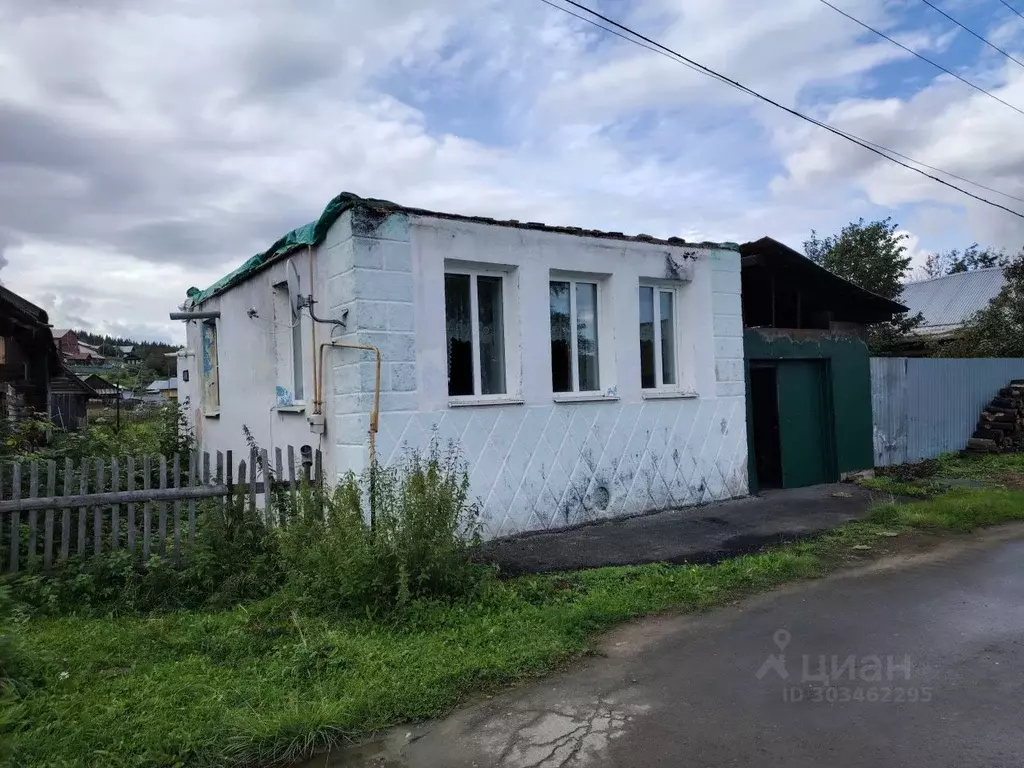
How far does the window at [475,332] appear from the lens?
7.65 metres

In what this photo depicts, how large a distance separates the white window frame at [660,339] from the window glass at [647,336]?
0.04 m

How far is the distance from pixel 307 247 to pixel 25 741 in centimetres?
532

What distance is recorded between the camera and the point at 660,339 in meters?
9.34

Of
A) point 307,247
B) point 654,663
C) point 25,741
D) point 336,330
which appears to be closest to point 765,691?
point 654,663

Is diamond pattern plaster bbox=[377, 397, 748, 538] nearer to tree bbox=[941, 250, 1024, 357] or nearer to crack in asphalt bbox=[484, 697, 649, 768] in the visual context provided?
crack in asphalt bbox=[484, 697, 649, 768]

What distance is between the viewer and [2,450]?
23.6 ft

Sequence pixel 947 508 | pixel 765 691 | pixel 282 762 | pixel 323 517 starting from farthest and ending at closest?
pixel 947 508, pixel 323 517, pixel 765 691, pixel 282 762

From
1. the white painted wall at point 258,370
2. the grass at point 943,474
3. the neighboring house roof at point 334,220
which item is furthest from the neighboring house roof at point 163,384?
the grass at point 943,474

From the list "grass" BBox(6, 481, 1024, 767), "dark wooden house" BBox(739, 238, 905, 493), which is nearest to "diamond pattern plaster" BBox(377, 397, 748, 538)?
"dark wooden house" BBox(739, 238, 905, 493)

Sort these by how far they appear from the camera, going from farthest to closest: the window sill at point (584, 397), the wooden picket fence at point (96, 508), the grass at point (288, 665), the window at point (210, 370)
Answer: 1. the window at point (210, 370)
2. the window sill at point (584, 397)
3. the wooden picket fence at point (96, 508)
4. the grass at point (288, 665)

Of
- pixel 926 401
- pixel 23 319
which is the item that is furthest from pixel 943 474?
pixel 23 319

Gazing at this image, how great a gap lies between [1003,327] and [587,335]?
1605cm

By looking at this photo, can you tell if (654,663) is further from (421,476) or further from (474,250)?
(474,250)

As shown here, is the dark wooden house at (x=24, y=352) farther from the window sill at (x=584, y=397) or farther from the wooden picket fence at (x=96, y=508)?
the window sill at (x=584, y=397)
